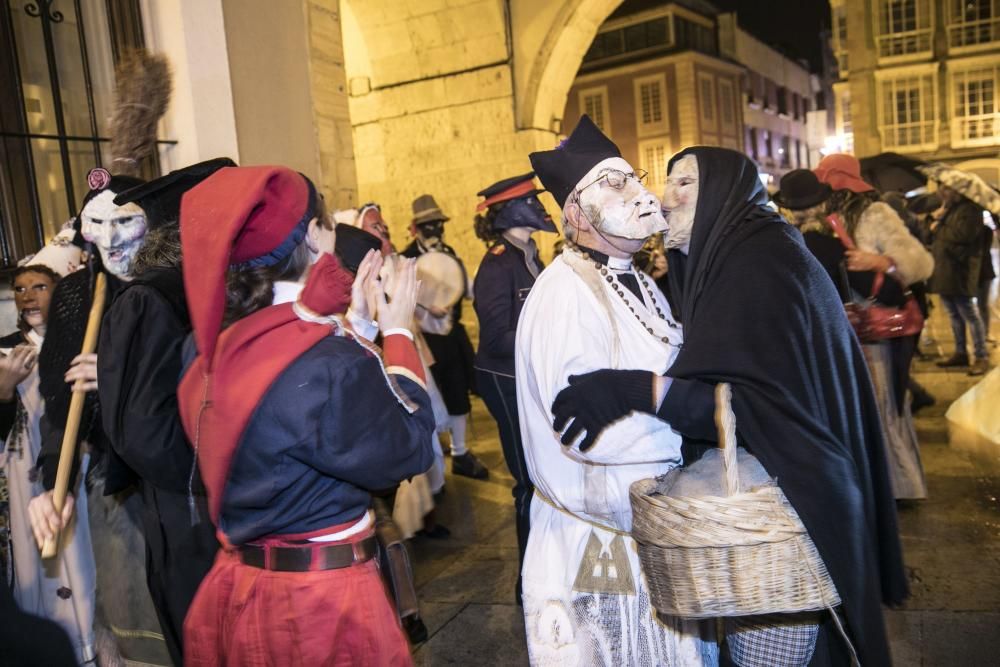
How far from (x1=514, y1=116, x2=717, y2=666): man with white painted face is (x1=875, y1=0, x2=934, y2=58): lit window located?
101 feet

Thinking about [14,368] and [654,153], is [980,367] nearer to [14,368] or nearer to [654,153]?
[14,368]

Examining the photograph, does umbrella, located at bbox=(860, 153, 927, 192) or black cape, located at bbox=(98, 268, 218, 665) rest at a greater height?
umbrella, located at bbox=(860, 153, 927, 192)

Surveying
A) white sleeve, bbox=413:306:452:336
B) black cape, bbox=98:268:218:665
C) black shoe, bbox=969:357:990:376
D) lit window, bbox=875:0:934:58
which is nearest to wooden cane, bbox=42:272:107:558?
black cape, bbox=98:268:218:665

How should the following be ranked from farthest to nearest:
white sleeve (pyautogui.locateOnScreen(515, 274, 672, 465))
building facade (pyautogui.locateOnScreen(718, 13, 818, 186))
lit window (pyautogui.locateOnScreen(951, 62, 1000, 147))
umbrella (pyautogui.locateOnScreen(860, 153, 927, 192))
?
1. building facade (pyautogui.locateOnScreen(718, 13, 818, 186))
2. lit window (pyautogui.locateOnScreen(951, 62, 1000, 147))
3. umbrella (pyautogui.locateOnScreen(860, 153, 927, 192))
4. white sleeve (pyautogui.locateOnScreen(515, 274, 672, 465))

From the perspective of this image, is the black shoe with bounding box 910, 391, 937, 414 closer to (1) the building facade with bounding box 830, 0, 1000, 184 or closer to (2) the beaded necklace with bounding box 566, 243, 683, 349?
(2) the beaded necklace with bounding box 566, 243, 683, 349

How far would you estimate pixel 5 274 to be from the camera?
13.8ft

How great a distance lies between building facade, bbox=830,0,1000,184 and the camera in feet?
92.8

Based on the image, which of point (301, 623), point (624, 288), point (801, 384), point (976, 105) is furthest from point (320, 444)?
point (976, 105)

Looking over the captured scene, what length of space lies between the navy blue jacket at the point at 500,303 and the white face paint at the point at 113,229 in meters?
1.93

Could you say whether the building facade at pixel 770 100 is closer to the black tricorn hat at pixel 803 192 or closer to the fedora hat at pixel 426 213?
the fedora hat at pixel 426 213

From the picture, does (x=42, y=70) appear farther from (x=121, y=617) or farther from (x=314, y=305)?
(x=314, y=305)

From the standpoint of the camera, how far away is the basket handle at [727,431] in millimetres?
1829

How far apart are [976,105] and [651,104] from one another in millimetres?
14043

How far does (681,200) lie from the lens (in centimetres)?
236
